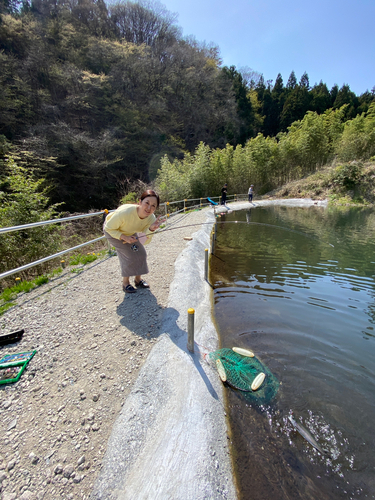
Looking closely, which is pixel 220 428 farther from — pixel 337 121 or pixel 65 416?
pixel 337 121

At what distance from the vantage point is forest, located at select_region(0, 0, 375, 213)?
15.6 meters

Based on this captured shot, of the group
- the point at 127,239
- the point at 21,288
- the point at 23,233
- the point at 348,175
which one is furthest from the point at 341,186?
the point at 21,288

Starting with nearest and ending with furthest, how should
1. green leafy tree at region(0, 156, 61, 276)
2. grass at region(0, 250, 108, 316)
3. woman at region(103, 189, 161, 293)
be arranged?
woman at region(103, 189, 161, 293) → grass at region(0, 250, 108, 316) → green leafy tree at region(0, 156, 61, 276)

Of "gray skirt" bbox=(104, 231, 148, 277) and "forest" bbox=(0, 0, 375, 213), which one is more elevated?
"forest" bbox=(0, 0, 375, 213)

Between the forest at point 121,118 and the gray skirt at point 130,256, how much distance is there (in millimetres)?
3710

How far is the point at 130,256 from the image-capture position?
3.30 meters

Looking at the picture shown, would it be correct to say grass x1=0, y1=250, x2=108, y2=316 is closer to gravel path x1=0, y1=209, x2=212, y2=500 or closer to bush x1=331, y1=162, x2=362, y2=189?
gravel path x1=0, y1=209, x2=212, y2=500

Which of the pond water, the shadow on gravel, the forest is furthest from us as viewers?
the forest

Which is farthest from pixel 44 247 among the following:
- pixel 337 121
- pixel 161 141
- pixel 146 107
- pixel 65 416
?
pixel 337 121

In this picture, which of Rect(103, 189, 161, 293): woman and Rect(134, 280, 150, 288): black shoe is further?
Rect(134, 280, 150, 288): black shoe

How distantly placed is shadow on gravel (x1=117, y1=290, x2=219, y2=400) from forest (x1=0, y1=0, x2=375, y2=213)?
14.0 ft

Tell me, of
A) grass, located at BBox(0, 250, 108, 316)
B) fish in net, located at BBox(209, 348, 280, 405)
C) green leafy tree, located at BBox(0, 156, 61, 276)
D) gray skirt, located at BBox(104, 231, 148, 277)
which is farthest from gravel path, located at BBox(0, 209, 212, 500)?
green leafy tree, located at BBox(0, 156, 61, 276)

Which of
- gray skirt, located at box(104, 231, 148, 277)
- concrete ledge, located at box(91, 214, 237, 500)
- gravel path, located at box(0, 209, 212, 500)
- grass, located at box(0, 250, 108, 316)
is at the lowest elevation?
concrete ledge, located at box(91, 214, 237, 500)

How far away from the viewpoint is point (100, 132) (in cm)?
1942
